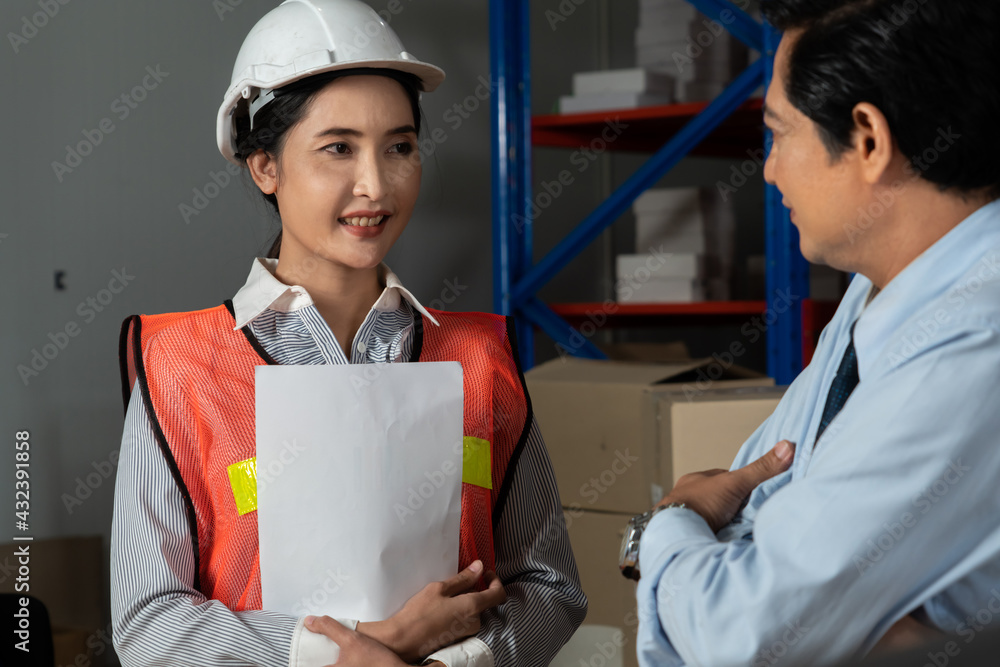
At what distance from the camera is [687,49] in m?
3.07

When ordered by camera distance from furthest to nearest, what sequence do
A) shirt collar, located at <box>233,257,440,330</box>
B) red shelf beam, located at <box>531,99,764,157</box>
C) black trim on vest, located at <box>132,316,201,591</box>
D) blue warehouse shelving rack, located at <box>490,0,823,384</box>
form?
1. red shelf beam, located at <box>531,99,764,157</box>
2. blue warehouse shelving rack, located at <box>490,0,823,384</box>
3. shirt collar, located at <box>233,257,440,330</box>
4. black trim on vest, located at <box>132,316,201,591</box>

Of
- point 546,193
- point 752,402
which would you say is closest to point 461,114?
point 546,193

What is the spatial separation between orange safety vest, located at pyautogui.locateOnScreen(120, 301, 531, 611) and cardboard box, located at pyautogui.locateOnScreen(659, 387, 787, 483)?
2.54 feet

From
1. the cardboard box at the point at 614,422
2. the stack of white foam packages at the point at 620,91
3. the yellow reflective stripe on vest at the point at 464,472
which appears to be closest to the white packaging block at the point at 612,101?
the stack of white foam packages at the point at 620,91

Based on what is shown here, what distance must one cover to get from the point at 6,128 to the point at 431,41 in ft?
5.27

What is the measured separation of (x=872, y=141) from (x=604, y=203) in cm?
216

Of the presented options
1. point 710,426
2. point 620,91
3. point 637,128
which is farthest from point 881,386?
point 637,128

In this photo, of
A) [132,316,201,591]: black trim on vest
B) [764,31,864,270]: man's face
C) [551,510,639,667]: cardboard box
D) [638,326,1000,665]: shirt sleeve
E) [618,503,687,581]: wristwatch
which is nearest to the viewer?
[638,326,1000,665]: shirt sleeve

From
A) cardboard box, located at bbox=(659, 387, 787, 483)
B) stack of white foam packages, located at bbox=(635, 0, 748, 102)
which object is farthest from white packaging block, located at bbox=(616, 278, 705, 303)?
cardboard box, located at bbox=(659, 387, 787, 483)

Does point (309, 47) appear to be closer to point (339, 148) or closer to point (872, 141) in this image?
point (339, 148)

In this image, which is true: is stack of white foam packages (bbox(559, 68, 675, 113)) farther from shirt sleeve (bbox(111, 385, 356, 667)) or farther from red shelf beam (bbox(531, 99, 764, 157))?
shirt sleeve (bbox(111, 385, 356, 667))

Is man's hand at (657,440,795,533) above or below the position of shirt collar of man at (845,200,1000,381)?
below

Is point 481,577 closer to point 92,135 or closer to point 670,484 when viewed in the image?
point 670,484

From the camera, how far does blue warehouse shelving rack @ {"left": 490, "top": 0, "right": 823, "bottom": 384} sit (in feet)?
8.68
